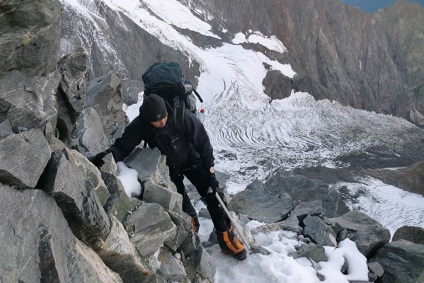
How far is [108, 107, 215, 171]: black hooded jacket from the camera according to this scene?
6043mm

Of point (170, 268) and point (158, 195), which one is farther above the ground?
point (158, 195)

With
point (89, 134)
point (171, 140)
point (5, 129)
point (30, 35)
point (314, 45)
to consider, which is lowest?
point (89, 134)

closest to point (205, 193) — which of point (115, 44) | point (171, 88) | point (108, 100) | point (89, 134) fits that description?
point (171, 88)

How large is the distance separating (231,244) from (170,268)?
1454 mm

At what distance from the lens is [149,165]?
609 centimetres

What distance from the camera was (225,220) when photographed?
680cm

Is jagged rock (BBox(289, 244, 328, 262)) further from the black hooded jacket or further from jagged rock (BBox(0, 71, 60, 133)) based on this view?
jagged rock (BBox(0, 71, 60, 133))

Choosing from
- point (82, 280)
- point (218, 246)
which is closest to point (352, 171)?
→ point (218, 246)

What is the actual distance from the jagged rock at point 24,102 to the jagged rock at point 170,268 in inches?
95.7

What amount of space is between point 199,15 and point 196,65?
16.0 metres

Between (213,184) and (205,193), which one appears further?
(205,193)

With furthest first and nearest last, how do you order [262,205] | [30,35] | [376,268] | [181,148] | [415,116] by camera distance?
[415,116] < [262,205] < [376,268] < [181,148] < [30,35]

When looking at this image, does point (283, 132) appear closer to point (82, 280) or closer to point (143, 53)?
point (143, 53)

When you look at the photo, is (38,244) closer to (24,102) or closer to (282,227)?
(24,102)
